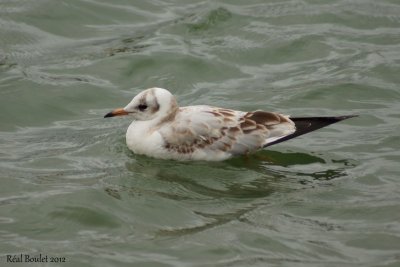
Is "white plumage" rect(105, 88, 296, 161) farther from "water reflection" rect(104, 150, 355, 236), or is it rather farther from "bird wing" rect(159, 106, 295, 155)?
"water reflection" rect(104, 150, 355, 236)

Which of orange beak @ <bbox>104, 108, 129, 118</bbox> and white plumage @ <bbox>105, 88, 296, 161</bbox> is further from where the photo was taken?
orange beak @ <bbox>104, 108, 129, 118</bbox>

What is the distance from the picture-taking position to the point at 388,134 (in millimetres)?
10719

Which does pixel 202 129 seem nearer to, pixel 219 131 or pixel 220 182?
pixel 219 131

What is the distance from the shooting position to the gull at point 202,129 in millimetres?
9938

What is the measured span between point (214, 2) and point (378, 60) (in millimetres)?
3108

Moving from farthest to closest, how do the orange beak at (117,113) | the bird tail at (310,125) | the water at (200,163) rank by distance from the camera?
the orange beak at (117,113) → the bird tail at (310,125) → the water at (200,163)

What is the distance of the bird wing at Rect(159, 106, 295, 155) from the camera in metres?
9.94

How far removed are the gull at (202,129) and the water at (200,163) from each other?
18cm

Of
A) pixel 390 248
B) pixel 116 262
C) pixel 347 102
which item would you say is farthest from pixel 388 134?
Result: pixel 116 262

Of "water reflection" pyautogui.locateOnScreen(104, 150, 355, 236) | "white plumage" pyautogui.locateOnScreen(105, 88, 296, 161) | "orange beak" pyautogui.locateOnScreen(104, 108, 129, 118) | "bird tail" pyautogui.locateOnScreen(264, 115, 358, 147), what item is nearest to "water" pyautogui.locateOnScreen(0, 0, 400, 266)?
"water reflection" pyautogui.locateOnScreen(104, 150, 355, 236)

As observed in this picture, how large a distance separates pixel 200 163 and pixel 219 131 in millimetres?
414

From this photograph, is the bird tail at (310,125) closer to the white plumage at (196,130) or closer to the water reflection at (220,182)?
the white plumage at (196,130)

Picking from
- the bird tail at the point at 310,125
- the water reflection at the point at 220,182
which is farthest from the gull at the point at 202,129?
the water reflection at the point at 220,182

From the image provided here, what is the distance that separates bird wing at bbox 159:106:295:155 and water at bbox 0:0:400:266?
229 millimetres
